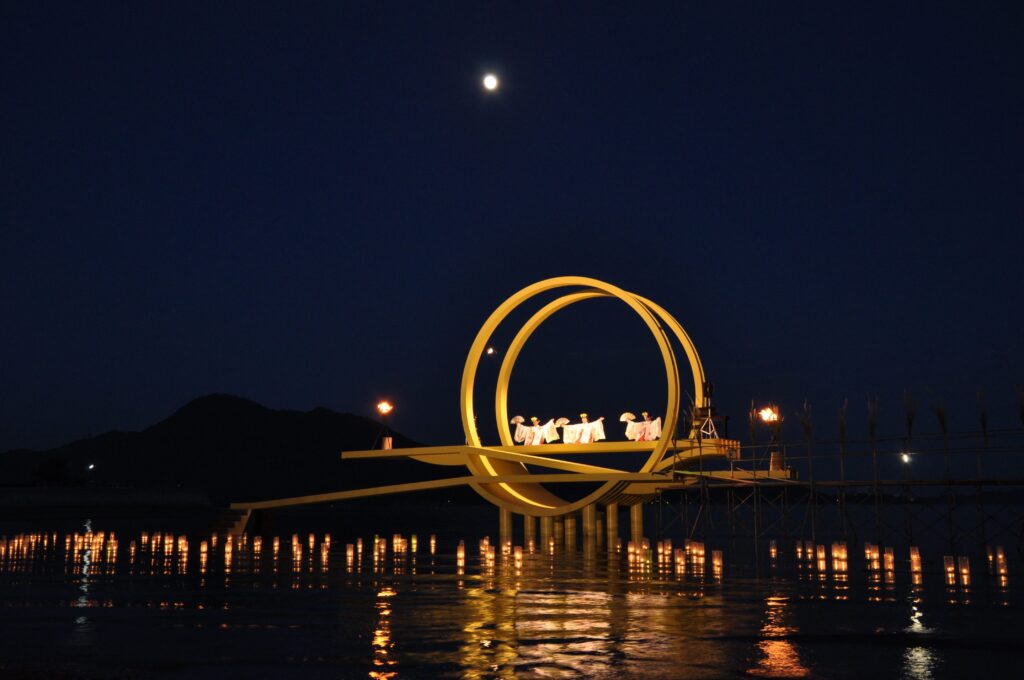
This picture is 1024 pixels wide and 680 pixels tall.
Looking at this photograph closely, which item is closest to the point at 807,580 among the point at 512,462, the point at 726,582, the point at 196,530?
the point at 726,582

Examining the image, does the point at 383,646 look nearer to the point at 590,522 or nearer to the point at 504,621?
the point at 504,621

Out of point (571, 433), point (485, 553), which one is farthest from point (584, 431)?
point (485, 553)

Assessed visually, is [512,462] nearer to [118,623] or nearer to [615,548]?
[615,548]

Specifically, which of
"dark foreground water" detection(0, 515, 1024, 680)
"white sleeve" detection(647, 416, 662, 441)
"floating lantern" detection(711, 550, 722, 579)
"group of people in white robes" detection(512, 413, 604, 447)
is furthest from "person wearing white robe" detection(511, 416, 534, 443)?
"dark foreground water" detection(0, 515, 1024, 680)

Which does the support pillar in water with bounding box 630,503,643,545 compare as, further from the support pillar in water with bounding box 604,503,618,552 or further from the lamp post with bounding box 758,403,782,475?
the lamp post with bounding box 758,403,782,475

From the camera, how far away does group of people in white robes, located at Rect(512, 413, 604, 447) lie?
3281 centimetres

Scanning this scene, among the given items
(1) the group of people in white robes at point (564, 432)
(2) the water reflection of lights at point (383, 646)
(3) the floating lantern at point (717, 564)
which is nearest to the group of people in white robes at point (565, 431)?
(1) the group of people in white robes at point (564, 432)

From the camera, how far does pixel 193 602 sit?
14.7 meters

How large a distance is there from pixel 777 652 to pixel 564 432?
2303cm

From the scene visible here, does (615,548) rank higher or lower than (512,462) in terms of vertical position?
lower

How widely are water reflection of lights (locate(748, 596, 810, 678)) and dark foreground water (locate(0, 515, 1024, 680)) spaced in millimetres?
23

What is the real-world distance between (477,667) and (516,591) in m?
6.89

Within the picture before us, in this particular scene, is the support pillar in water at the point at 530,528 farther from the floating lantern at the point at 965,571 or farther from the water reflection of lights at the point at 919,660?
the water reflection of lights at the point at 919,660

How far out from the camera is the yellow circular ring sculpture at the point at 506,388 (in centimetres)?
2948
